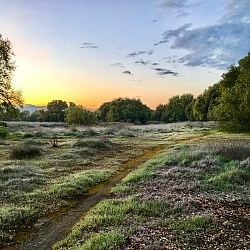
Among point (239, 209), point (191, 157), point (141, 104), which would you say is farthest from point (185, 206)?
point (141, 104)

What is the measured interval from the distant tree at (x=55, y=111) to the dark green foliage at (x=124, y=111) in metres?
15.4

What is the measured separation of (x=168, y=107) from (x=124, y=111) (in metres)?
26.3

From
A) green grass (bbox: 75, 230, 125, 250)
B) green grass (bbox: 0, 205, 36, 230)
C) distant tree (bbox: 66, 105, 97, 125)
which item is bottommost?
green grass (bbox: 0, 205, 36, 230)

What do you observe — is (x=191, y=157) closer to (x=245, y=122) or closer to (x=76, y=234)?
(x=76, y=234)

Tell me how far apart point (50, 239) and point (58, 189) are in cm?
654

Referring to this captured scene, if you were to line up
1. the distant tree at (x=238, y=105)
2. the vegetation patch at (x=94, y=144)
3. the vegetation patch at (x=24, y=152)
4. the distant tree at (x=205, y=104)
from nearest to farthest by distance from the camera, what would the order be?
the vegetation patch at (x=24, y=152), the vegetation patch at (x=94, y=144), the distant tree at (x=238, y=105), the distant tree at (x=205, y=104)

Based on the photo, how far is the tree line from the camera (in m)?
38.8

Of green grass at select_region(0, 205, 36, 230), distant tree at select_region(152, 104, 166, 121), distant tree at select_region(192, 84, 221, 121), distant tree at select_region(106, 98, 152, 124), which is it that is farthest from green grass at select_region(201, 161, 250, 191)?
distant tree at select_region(152, 104, 166, 121)

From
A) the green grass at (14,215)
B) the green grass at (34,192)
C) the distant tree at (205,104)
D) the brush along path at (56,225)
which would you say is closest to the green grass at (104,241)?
the brush along path at (56,225)

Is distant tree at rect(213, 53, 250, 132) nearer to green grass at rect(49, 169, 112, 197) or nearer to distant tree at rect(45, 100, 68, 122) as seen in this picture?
green grass at rect(49, 169, 112, 197)

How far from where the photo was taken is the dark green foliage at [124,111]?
130 meters

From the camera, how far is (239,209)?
541 inches

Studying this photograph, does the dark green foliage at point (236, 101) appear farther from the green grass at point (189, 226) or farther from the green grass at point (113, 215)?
the green grass at point (189, 226)

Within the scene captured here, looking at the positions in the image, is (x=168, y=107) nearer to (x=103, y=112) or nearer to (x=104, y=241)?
(x=103, y=112)
